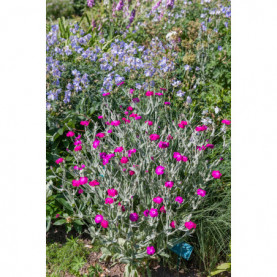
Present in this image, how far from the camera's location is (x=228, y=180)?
2.50 m

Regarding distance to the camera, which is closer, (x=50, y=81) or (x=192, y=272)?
(x=192, y=272)

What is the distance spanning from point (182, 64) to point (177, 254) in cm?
227

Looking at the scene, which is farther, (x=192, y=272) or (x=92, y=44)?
(x=92, y=44)

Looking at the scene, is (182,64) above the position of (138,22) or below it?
below

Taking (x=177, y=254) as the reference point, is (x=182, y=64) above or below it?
above

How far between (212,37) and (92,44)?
1607mm

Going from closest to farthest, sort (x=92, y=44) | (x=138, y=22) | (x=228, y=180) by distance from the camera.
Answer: (x=228, y=180)
(x=92, y=44)
(x=138, y=22)

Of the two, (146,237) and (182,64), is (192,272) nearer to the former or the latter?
(146,237)

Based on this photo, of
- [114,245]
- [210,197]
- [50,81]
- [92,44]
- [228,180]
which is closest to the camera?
[114,245]

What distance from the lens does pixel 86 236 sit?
7.77ft

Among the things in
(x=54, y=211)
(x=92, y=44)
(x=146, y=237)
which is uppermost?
(x=92, y=44)

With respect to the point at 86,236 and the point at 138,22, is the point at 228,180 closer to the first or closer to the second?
the point at 86,236

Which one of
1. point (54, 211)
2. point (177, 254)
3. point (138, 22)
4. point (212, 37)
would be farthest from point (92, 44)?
point (177, 254)

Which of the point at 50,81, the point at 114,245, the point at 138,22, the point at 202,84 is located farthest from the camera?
the point at 138,22
